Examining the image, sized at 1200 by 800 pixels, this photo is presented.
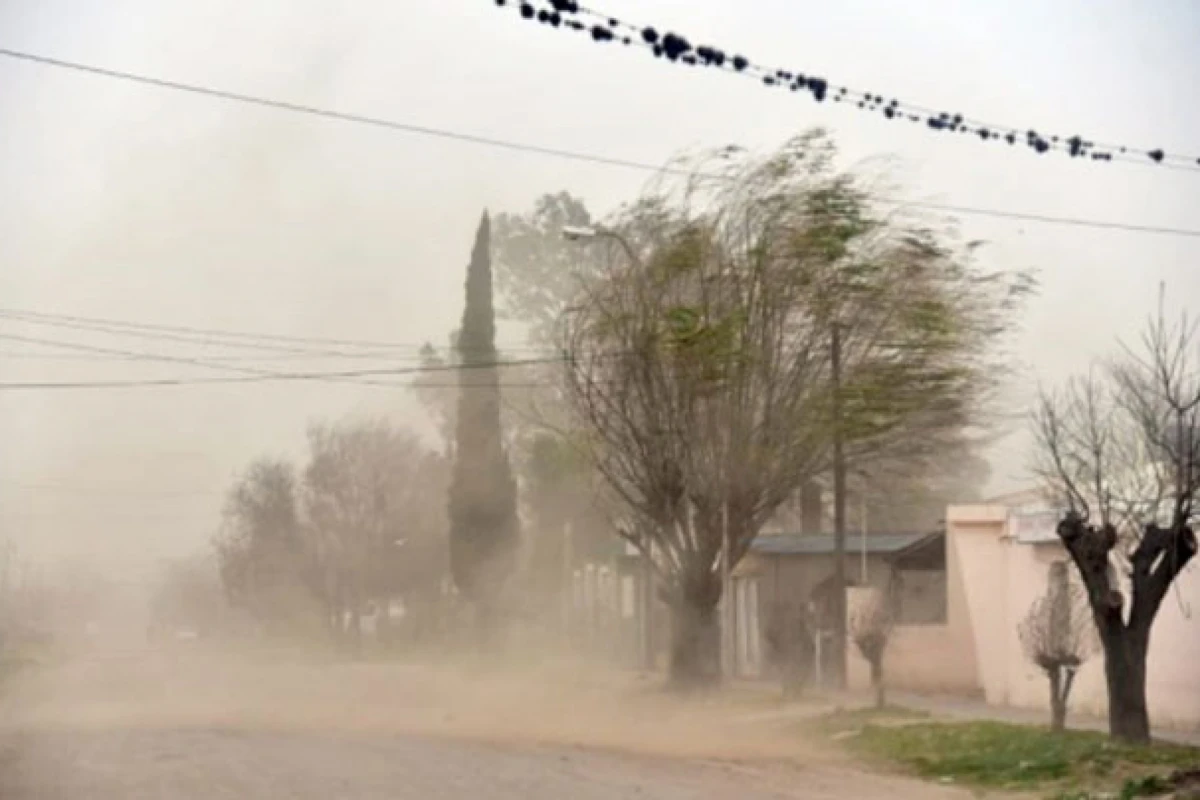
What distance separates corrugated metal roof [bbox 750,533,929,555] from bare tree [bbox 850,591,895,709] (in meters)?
11.2

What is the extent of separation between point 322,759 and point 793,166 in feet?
46.8

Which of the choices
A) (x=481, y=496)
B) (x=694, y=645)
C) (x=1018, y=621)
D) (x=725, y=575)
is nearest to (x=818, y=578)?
(x=481, y=496)

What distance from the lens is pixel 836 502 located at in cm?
3369

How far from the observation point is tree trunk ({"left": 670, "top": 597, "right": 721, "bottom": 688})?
3347 centimetres

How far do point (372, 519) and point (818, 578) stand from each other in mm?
21842

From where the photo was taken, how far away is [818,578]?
46219 millimetres

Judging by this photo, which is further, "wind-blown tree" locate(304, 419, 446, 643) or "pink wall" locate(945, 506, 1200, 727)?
"wind-blown tree" locate(304, 419, 446, 643)

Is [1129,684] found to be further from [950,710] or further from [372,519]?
[372,519]

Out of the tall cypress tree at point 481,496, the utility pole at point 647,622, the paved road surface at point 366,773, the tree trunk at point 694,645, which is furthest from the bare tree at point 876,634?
the tall cypress tree at point 481,496

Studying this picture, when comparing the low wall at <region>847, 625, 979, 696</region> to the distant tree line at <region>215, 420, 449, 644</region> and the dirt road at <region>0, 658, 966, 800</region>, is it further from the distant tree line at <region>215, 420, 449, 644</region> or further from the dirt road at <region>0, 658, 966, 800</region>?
the distant tree line at <region>215, 420, 449, 644</region>

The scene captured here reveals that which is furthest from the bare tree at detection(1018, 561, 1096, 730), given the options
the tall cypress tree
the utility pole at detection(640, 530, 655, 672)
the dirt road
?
the tall cypress tree

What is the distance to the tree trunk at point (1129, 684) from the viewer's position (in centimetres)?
2186

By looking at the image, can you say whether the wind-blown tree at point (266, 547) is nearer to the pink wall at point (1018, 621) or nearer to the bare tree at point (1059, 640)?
the pink wall at point (1018, 621)

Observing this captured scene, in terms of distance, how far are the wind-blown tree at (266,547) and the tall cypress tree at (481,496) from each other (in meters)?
8.52
